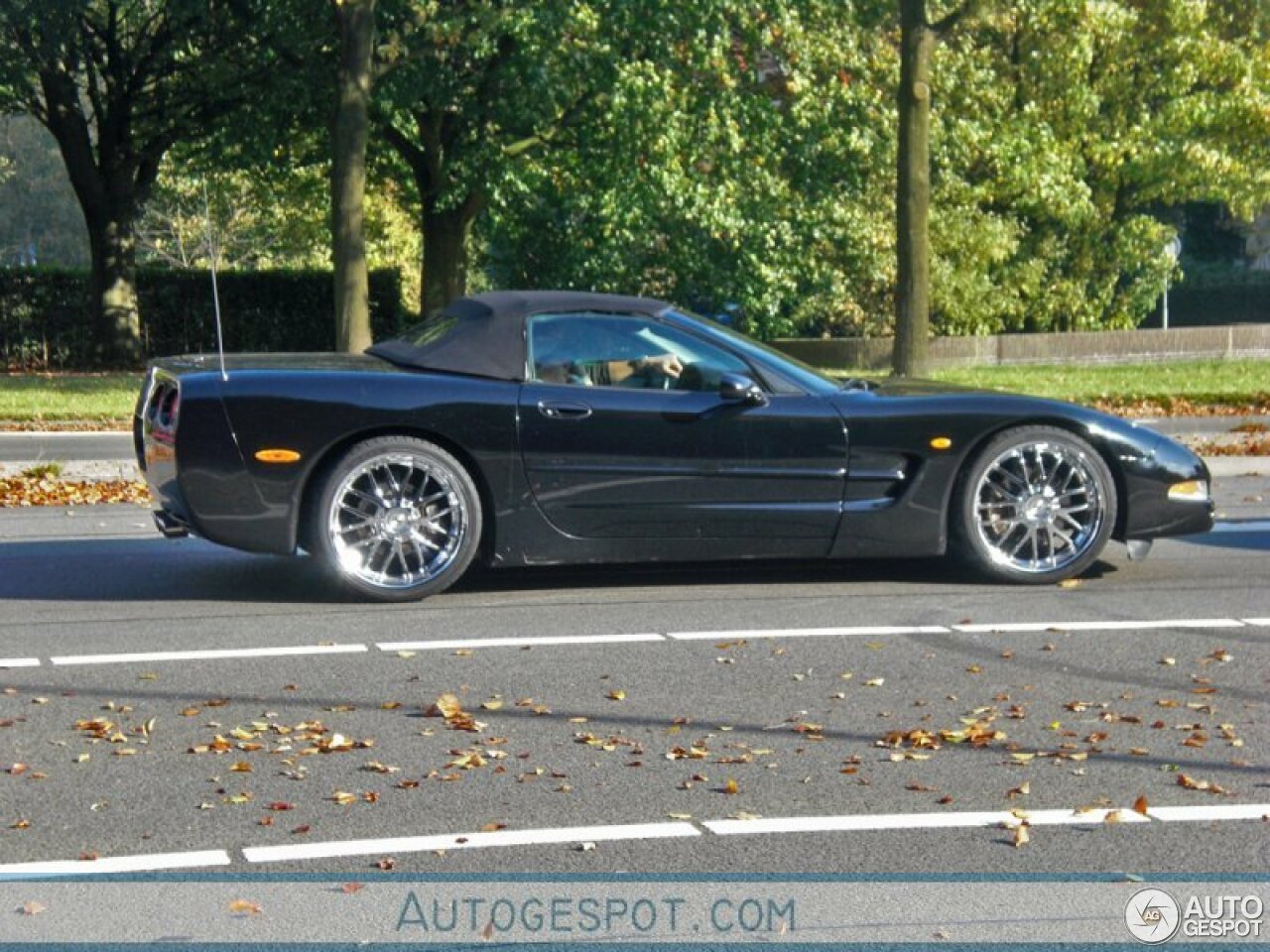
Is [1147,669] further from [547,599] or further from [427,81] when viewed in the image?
[427,81]

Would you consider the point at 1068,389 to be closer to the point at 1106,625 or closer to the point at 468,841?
the point at 1106,625

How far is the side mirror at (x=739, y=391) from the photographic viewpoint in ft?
28.9

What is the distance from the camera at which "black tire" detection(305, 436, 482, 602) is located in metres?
8.61

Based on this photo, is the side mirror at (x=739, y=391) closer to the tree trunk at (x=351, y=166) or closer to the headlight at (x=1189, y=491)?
the headlight at (x=1189, y=491)

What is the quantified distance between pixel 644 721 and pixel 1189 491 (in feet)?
12.8

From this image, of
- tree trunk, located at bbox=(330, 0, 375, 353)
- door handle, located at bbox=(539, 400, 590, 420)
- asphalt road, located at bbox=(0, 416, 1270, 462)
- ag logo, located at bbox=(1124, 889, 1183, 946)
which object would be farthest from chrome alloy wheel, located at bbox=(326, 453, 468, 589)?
tree trunk, located at bbox=(330, 0, 375, 353)

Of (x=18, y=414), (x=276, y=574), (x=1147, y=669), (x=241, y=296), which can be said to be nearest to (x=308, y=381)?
(x=276, y=574)

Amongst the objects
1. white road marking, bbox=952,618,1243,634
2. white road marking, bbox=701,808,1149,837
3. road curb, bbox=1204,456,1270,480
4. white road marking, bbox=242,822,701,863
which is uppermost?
road curb, bbox=1204,456,1270,480

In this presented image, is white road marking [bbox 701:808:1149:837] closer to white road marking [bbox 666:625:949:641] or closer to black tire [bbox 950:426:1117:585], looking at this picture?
white road marking [bbox 666:625:949:641]

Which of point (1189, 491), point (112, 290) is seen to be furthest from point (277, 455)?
point (112, 290)

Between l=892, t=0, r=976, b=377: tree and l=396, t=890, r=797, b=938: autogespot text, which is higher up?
l=892, t=0, r=976, b=377: tree

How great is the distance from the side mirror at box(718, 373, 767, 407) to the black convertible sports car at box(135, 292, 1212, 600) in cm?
1

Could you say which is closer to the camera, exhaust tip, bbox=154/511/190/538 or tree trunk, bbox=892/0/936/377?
exhaust tip, bbox=154/511/190/538

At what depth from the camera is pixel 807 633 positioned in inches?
315
